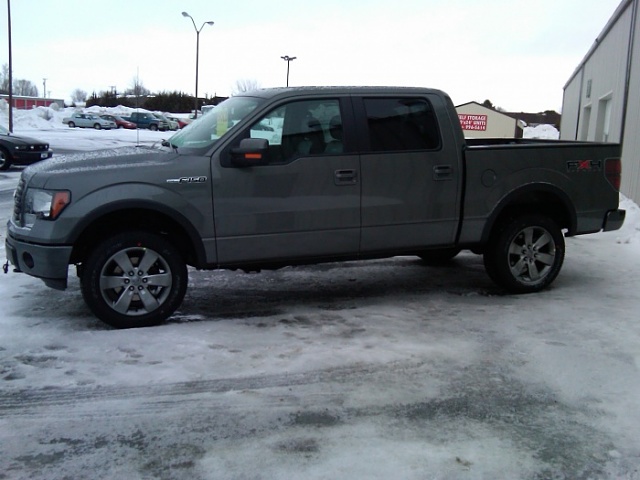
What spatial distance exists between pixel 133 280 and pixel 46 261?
67cm

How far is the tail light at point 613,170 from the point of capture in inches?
260

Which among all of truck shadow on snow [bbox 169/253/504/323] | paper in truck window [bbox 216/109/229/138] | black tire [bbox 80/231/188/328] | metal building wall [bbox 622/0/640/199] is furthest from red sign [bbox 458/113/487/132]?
black tire [bbox 80/231/188/328]

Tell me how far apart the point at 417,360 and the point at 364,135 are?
214 cm

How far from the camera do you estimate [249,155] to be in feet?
17.1

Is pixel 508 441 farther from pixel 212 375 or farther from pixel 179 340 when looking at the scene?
pixel 179 340

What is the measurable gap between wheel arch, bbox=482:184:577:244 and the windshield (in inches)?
99.7

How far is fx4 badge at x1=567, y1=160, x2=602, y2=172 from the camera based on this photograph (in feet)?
21.0

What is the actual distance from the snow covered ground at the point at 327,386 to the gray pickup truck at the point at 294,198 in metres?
0.50

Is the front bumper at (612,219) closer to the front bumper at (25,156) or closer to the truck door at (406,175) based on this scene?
the truck door at (406,175)

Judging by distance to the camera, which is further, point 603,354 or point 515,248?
point 515,248

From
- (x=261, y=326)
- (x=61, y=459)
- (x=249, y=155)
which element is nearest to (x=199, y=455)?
(x=61, y=459)

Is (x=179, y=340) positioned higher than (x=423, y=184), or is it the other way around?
(x=423, y=184)

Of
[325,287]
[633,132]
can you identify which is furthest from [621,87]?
[325,287]

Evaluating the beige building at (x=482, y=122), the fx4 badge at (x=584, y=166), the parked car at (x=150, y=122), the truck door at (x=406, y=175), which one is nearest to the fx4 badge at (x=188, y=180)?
the truck door at (x=406, y=175)
